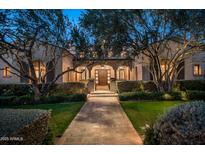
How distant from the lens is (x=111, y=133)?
4.91 meters

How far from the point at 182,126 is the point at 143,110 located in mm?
2151

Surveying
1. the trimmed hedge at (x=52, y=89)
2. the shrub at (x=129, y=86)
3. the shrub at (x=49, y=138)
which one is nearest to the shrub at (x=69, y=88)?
the trimmed hedge at (x=52, y=89)

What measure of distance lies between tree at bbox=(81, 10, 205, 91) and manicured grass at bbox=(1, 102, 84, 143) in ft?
5.28

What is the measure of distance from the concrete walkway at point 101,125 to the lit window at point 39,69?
126cm

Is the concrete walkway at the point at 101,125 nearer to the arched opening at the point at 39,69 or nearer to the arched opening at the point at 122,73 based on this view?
the arched opening at the point at 122,73

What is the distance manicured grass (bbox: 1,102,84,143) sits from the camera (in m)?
5.18

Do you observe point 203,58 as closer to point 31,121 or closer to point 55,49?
point 55,49

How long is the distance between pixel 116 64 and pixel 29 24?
202 centimetres

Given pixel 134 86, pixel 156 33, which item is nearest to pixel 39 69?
pixel 134 86

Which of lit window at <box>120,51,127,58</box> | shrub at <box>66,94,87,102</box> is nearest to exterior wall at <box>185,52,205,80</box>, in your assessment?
lit window at <box>120,51,127,58</box>

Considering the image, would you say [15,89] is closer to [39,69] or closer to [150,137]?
[39,69]

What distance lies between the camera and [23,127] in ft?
12.4

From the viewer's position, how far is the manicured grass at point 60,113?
518 cm

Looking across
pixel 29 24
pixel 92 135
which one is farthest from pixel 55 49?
pixel 92 135
